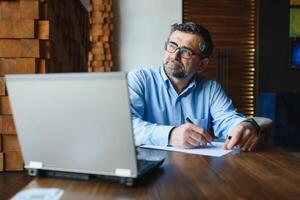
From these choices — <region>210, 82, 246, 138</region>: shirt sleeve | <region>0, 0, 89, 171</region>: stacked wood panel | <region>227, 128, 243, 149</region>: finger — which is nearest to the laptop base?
<region>227, 128, 243, 149</region>: finger

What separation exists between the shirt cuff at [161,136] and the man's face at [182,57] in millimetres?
421

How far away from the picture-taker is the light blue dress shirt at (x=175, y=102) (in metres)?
1.59

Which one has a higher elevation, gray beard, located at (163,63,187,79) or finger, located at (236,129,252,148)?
gray beard, located at (163,63,187,79)

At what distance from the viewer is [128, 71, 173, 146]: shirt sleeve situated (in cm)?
122

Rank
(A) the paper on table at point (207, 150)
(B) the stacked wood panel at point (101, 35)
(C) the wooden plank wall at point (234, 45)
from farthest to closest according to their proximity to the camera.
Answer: (C) the wooden plank wall at point (234, 45) → (B) the stacked wood panel at point (101, 35) → (A) the paper on table at point (207, 150)

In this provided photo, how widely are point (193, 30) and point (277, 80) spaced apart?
425cm

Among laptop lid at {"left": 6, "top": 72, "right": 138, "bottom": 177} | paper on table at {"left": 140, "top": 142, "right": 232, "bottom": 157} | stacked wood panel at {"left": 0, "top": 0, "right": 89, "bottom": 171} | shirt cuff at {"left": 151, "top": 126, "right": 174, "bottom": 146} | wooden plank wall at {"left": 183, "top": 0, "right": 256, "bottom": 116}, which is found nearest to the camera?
laptop lid at {"left": 6, "top": 72, "right": 138, "bottom": 177}

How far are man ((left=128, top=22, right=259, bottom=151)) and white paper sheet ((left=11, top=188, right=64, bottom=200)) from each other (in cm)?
78

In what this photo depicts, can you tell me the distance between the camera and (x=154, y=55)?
391 cm

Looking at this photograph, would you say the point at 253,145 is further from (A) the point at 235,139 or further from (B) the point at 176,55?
(B) the point at 176,55

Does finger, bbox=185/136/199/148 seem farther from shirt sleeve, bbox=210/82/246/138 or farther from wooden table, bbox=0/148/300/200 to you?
shirt sleeve, bbox=210/82/246/138

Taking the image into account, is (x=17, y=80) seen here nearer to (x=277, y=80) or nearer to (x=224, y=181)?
(x=224, y=181)

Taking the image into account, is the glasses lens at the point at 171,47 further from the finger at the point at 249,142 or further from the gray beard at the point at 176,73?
the finger at the point at 249,142

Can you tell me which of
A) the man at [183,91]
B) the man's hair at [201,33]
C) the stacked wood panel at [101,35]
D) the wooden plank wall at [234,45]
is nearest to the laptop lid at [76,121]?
the man at [183,91]
